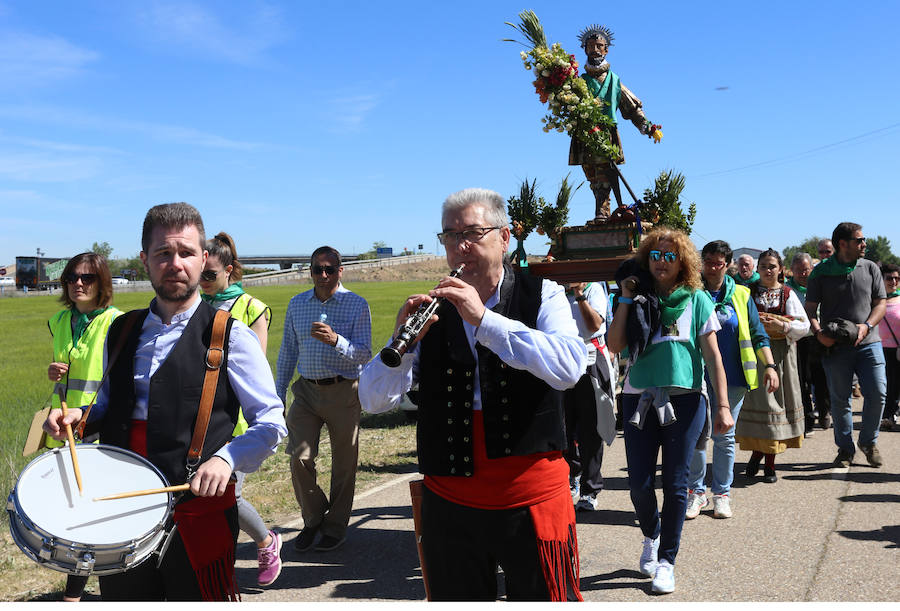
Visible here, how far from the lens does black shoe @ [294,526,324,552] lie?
584 centimetres

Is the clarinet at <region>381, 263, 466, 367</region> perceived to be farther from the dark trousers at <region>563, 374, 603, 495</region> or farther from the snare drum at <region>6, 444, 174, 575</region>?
the dark trousers at <region>563, 374, 603, 495</region>

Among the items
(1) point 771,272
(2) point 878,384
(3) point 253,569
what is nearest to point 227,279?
(3) point 253,569

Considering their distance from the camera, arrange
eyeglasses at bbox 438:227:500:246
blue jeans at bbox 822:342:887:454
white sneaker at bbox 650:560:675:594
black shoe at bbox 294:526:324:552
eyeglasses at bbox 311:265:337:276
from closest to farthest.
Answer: eyeglasses at bbox 438:227:500:246 → white sneaker at bbox 650:560:675:594 → black shoe at bbox 294:526:324:552 → eyeglasses at bbox 311:265:337:276 → blue jeans at bbox 822:342:887:454

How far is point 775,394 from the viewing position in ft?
25.0

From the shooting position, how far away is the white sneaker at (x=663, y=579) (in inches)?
186

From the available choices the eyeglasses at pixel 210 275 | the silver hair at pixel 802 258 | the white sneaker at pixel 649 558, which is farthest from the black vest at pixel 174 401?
the silver hair at pixel 802 258

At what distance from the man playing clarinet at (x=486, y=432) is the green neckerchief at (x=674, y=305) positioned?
208cm

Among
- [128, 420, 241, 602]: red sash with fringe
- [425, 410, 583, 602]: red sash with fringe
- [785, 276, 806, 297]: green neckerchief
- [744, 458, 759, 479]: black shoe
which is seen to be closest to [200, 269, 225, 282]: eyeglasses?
[128, 420, 241, 602]: red sash with fringe

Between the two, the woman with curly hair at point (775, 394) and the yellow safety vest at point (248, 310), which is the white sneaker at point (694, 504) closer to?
the woman with curly hair at point (775, 394)

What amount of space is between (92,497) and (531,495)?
1.52 m

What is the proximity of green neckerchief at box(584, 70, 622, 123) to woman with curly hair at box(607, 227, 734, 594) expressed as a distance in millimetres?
1961

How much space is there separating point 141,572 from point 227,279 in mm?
3227

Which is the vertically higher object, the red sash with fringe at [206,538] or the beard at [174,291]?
the beard at [174,291]

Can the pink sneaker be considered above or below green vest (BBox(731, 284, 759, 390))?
below
